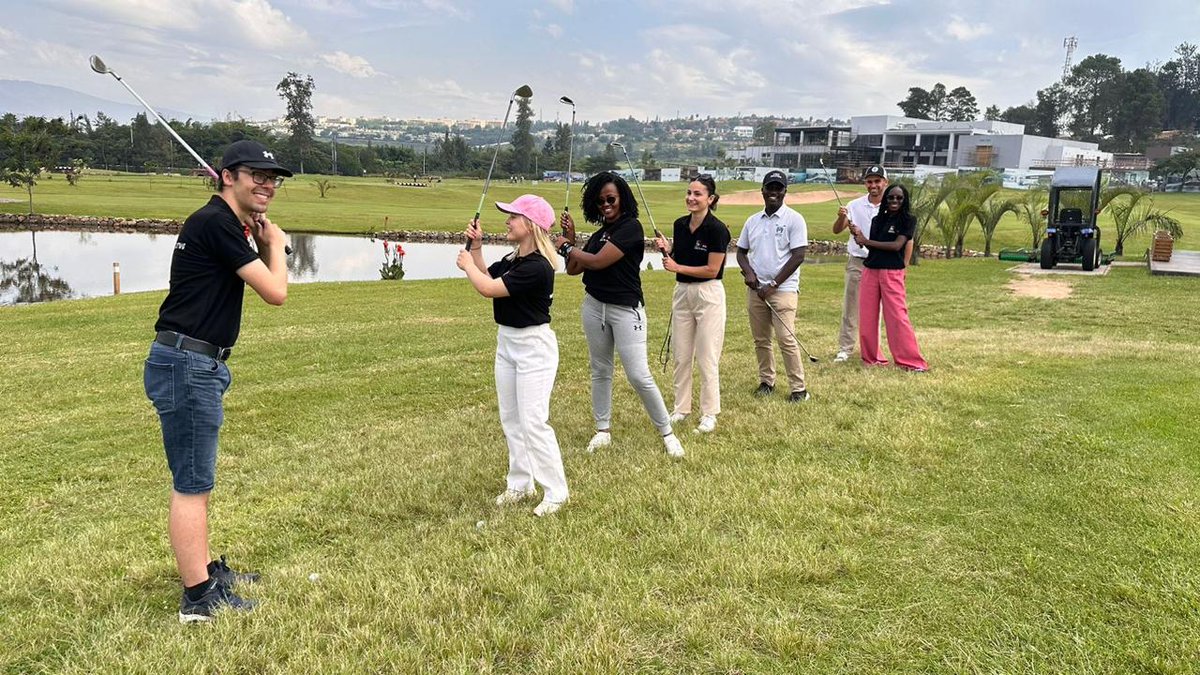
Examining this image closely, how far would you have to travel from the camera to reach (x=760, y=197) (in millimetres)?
70812

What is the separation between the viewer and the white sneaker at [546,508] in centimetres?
442

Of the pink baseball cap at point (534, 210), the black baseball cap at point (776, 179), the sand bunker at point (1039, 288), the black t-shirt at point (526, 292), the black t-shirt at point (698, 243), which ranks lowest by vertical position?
the sand bunker at point (1039, 288)

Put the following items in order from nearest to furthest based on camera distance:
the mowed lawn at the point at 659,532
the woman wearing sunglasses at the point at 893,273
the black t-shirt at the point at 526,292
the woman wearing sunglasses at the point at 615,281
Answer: the mowed lawn at the point at 659,532, the black t-shirt at the point at 526,292, the woman wearing sunglasses at the point at 615,281, the woman wearing sunglasses at the point at 893,273

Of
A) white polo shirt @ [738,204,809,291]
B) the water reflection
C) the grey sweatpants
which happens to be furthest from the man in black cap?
the water reflection

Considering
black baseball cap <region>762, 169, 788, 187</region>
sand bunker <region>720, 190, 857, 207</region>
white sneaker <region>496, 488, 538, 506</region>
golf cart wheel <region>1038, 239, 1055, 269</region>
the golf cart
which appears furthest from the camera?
sand bunker <region>720, 190, 857, 207</region>

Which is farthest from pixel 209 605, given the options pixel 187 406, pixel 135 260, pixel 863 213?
pixel 135 260

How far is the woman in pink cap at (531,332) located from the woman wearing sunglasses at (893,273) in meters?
4.64

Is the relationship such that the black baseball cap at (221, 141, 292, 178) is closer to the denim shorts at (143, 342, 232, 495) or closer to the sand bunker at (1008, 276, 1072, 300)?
the denim shorts at (143, 342, 232, 495)

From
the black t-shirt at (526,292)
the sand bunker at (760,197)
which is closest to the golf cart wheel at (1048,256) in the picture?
the black t-shirt at (526,292)

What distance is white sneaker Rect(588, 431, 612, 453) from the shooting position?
5734 mm

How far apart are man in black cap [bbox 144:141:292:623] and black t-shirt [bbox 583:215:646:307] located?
231 cm

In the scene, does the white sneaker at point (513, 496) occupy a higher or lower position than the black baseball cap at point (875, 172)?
lower

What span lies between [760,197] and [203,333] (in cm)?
7090

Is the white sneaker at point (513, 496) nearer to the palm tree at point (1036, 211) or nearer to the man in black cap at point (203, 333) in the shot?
the man in black cap at point (203, 333)
